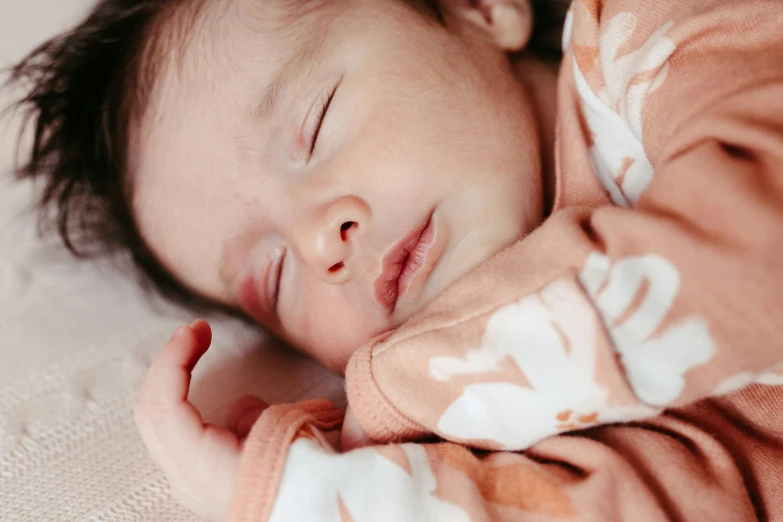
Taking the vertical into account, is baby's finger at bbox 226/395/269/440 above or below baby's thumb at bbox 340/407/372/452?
below

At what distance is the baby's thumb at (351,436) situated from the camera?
0.75 m

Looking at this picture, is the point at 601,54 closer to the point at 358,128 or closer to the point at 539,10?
the point at 358,128

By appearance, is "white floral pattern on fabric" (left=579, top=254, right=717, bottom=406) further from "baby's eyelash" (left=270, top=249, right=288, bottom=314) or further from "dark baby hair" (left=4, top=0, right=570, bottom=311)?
"dark baby hair" (left=4, top=0, right=570, bottom=311)

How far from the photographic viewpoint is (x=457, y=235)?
84 centimetres

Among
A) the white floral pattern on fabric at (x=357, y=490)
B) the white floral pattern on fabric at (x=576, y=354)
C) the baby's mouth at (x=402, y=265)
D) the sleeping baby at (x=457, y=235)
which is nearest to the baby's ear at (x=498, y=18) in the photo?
the sleeping baby at (x=457, y=235)

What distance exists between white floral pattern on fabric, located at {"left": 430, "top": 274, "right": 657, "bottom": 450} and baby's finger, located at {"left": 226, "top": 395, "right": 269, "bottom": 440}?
1.04ft

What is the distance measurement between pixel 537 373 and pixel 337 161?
39 centimetres

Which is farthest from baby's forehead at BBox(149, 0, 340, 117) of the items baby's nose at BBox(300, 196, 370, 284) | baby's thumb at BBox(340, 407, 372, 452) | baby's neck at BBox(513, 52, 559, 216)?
baby's thumb at BBox(340, 407, 372, 452)

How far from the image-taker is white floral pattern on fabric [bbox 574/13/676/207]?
71 cm

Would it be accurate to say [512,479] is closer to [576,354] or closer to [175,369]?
[576,354]

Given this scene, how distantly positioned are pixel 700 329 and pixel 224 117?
2.15 ft

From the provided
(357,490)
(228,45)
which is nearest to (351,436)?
(357,490)

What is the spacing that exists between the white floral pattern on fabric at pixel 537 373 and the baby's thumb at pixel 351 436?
109 mm

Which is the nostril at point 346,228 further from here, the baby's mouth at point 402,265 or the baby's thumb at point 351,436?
the baby's thumb at point 351,436
